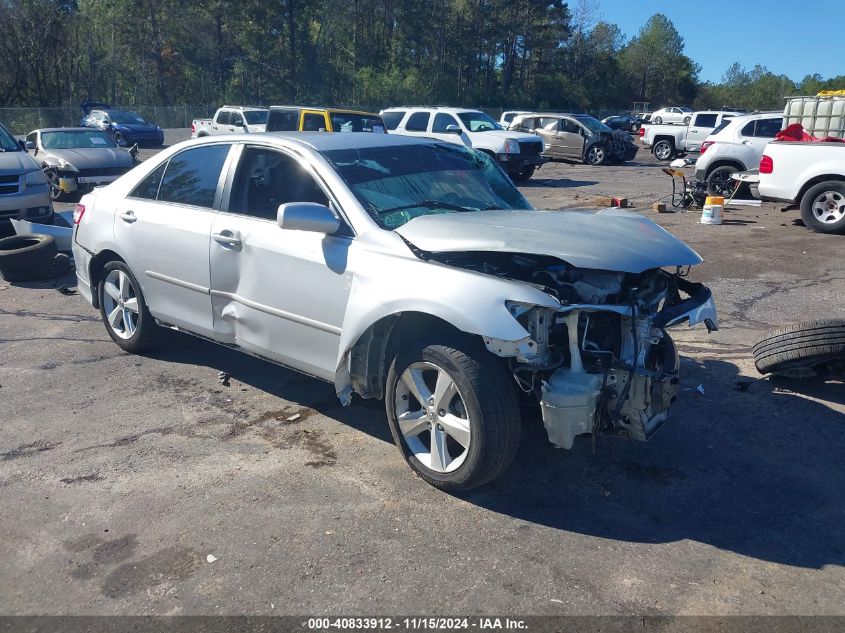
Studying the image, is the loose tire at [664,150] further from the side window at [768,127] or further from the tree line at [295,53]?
the tree line at [295,53]

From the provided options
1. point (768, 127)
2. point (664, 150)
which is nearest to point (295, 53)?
point (664, 150)

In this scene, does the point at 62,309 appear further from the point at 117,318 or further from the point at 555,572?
the point at 555,572

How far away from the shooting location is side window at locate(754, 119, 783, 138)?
1577 centimetres

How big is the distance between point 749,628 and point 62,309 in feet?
22.6

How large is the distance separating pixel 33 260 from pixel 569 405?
23.9 ft

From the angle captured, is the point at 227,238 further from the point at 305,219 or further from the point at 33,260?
the point at 33,260

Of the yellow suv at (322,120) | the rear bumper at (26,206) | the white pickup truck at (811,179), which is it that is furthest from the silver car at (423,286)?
the yellow suv at (322,120)

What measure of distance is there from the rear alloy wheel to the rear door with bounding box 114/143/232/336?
22.2 m

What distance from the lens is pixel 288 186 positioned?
16.1 ft

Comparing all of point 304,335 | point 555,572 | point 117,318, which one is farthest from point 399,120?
point 555,572

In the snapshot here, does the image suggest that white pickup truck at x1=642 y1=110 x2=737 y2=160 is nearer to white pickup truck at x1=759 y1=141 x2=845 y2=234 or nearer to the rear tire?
the rear tire

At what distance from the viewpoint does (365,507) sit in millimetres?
3785

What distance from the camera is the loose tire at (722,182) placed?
611 inches

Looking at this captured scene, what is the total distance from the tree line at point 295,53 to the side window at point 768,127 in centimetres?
4117
